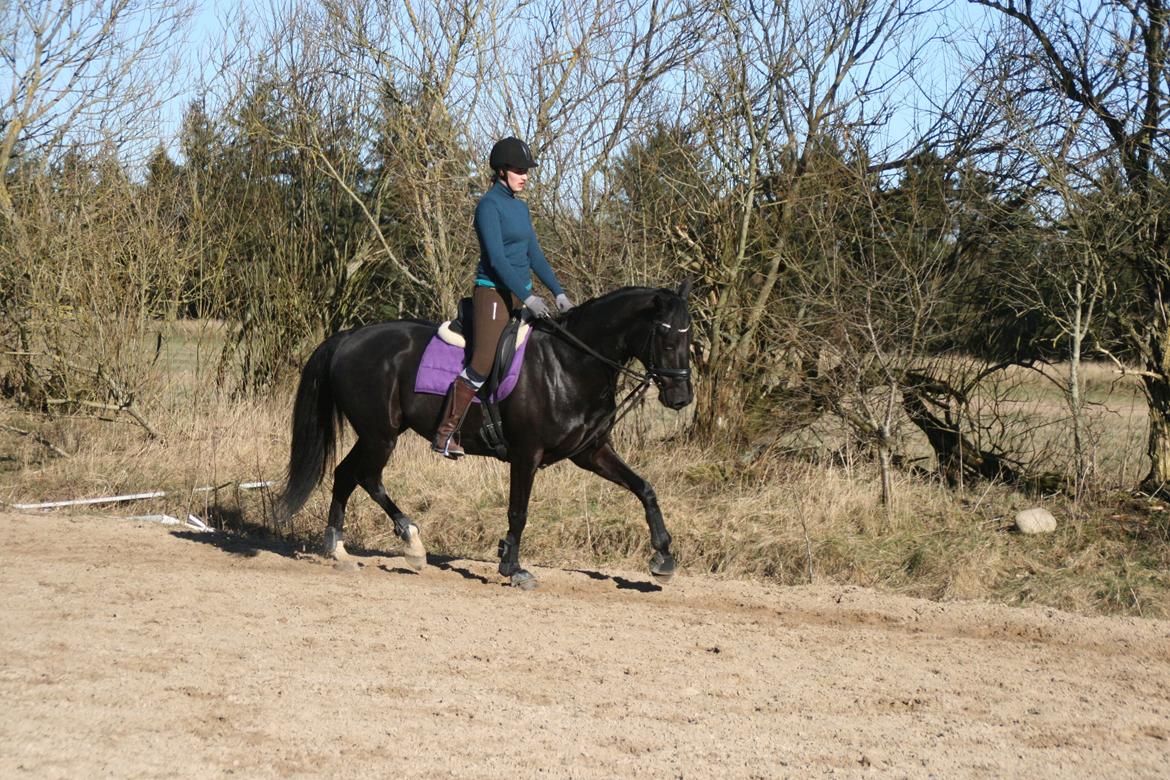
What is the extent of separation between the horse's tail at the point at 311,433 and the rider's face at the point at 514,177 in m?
1.88

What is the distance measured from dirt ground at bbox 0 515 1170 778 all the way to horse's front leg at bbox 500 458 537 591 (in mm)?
168

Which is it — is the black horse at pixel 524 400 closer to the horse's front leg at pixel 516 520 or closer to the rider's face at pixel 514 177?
the horse's front leg at pixel 516 520

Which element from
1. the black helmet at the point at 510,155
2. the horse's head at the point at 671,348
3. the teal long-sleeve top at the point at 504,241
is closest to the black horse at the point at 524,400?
the horse's head at the point at 671,348

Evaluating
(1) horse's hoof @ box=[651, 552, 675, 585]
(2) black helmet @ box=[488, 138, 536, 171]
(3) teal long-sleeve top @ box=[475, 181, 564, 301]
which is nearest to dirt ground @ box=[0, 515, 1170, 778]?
(1) horse's hoof @ box=[651, 552, 675, 585]

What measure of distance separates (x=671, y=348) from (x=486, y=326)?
122cm

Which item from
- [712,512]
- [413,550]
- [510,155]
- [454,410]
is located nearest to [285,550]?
[413,550]

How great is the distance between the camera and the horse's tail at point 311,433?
8.75m

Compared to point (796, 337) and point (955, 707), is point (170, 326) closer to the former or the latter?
point (796, 337)

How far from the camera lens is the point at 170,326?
1420cm

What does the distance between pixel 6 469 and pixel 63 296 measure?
2.14 metres

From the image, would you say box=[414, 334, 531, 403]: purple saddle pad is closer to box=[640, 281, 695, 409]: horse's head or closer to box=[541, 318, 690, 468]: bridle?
box=[541, 318, 690, 468]: bridle

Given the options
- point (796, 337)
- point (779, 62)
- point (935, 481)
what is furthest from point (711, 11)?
point (935, 481)

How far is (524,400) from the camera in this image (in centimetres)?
786

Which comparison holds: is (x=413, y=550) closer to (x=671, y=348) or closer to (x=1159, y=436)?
(x=671, y=348)
